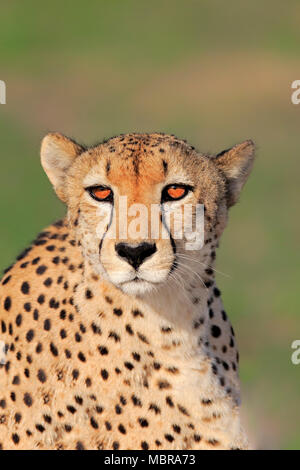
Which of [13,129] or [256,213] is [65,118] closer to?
[13,129]

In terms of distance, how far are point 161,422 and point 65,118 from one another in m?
10.5

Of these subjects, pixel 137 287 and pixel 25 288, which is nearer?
pixel 137 287

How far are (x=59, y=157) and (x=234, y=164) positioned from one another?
23.7 inches

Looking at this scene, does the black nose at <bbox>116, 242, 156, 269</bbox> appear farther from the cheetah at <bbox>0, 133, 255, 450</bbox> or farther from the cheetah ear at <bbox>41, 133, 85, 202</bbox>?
the cheetah ear at <bbox>41, 133, 85, 202</bbox>

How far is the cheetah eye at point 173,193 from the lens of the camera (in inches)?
175

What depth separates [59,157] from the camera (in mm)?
4801

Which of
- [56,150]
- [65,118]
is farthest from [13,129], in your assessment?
[56,150]

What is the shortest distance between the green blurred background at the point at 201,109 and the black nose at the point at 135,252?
7.05 feet

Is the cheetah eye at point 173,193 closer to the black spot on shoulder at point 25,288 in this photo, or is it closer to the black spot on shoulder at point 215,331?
the black spot on shoulder at point 215,331

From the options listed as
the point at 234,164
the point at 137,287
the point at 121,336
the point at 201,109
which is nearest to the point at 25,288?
the point at 121,336

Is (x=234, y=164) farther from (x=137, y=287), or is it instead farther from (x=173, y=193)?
(x=137, y=287)

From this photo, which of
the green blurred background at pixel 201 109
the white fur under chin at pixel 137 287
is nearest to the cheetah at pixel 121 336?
the white fur under chin at pixel 137 287

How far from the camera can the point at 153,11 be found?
20484 mm
